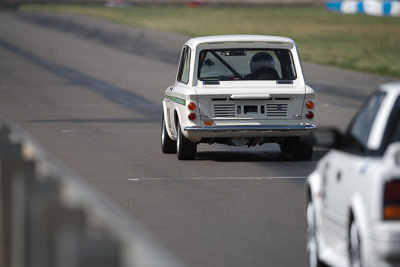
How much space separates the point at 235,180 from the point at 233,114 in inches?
Answer: 69.8

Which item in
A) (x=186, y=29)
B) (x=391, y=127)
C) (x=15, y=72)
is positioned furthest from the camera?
(x=186, y=29)

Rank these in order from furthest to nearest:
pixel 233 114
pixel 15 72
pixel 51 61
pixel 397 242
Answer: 1. pixel 51 61
2. pixel 15 72
3. pixel 233 114
4. pixel 397 242

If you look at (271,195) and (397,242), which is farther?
(271,195)

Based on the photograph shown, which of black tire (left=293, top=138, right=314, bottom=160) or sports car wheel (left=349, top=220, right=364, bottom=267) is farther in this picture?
black tire (left=293, top=138, right=314, bottom=160)

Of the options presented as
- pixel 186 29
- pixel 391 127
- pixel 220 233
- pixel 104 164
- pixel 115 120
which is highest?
pixel 391 127

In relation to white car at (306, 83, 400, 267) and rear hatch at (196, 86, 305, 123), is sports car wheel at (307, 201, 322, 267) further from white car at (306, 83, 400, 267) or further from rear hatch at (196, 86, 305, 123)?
rear hatch at (196, 86, 305, 123)

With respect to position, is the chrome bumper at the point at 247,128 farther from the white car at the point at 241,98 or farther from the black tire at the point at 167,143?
the black tire at the point at 167,143

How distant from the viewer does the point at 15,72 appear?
3747 centimetres

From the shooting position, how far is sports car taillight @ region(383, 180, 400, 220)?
6160 mm

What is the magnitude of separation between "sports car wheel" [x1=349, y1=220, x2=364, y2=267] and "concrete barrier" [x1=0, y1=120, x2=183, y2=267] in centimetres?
169

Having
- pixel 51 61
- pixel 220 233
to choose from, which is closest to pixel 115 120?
pixel 220 233

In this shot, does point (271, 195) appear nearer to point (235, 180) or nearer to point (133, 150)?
point (235, 180)

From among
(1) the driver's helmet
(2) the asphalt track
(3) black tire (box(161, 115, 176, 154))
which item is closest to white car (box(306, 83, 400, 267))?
(2) the asphalt track

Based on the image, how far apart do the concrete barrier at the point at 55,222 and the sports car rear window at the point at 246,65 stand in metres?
8.50
